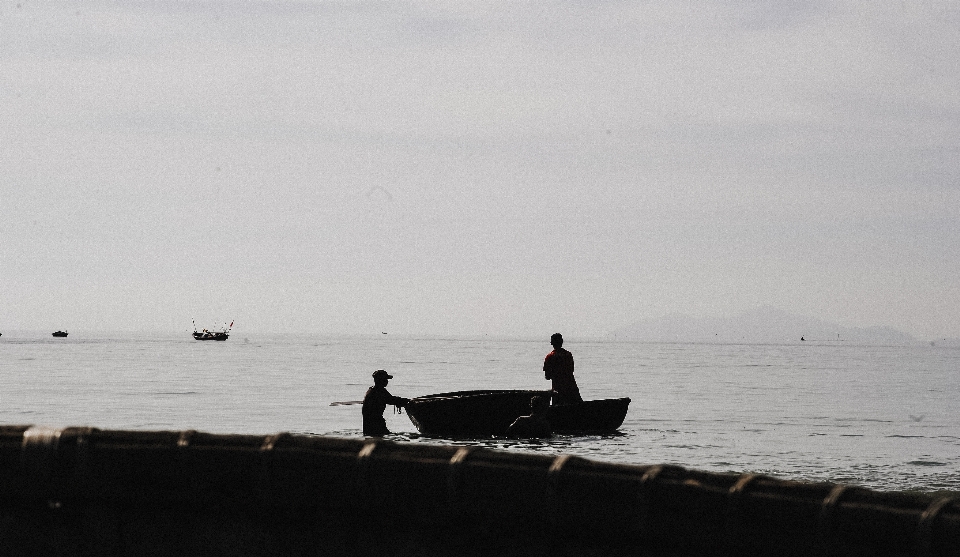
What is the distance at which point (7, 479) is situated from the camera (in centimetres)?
423

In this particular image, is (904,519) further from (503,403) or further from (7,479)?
(503,403)

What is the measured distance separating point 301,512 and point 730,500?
1.79 meters

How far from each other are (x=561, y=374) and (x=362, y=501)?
17.6m

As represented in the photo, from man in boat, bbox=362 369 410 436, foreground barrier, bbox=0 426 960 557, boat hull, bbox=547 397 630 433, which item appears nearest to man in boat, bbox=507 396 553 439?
boat hull, bbox=547 397 630 433

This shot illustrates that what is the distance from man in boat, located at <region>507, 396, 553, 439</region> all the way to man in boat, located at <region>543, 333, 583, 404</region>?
622 millimetres

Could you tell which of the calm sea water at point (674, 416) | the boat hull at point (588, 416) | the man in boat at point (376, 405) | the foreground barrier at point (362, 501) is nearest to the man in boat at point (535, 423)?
the calm sea water at point (674, 416)

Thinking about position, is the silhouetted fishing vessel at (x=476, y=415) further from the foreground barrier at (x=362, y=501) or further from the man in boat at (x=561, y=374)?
the foreground barrier at (x=362, y=501)

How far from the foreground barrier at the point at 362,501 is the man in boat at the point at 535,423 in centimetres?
1664

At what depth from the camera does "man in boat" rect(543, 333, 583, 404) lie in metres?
21.2

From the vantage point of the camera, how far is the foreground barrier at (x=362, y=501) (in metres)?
3.75

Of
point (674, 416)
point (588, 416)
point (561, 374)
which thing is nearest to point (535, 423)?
point (561, 374)

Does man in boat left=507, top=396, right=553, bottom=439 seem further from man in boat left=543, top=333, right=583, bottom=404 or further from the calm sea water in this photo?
man in boat left=543, top=333, right=583, bottom=404

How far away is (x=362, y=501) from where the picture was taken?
4.13 meters

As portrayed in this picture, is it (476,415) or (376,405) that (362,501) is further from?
(476,415)
